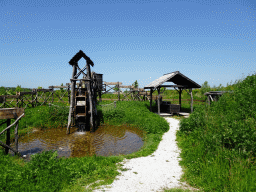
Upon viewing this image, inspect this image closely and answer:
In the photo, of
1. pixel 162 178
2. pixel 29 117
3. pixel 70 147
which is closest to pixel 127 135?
pixel 70 147

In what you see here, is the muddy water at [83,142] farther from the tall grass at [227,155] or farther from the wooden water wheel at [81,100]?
the tall grass at [227,155]

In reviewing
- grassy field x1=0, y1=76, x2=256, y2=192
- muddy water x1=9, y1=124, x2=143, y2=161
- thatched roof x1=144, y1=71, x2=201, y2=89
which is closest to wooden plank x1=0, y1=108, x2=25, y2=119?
grassy field x1=0, y1=76, x2=256, y2=192

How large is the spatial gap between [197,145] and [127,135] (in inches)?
190

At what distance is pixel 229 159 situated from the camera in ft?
15.6

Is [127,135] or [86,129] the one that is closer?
[127,135]

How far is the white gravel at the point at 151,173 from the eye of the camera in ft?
14.2

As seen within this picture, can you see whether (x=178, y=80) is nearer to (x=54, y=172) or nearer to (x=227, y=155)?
(x=227, y=155)

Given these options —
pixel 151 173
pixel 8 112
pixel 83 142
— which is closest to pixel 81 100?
pixel 83 142

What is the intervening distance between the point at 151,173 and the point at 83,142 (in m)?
5.28

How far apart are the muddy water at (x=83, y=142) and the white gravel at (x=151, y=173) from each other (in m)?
1.60

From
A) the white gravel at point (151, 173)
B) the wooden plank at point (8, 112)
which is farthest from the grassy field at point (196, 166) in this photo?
the wooden plank at point (8, 112)

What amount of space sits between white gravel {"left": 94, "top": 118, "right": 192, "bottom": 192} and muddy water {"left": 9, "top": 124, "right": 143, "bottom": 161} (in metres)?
1.60

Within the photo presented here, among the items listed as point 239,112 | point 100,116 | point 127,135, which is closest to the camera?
point 239,112

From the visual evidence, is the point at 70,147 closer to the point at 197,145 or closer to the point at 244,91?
the point at 197,145
